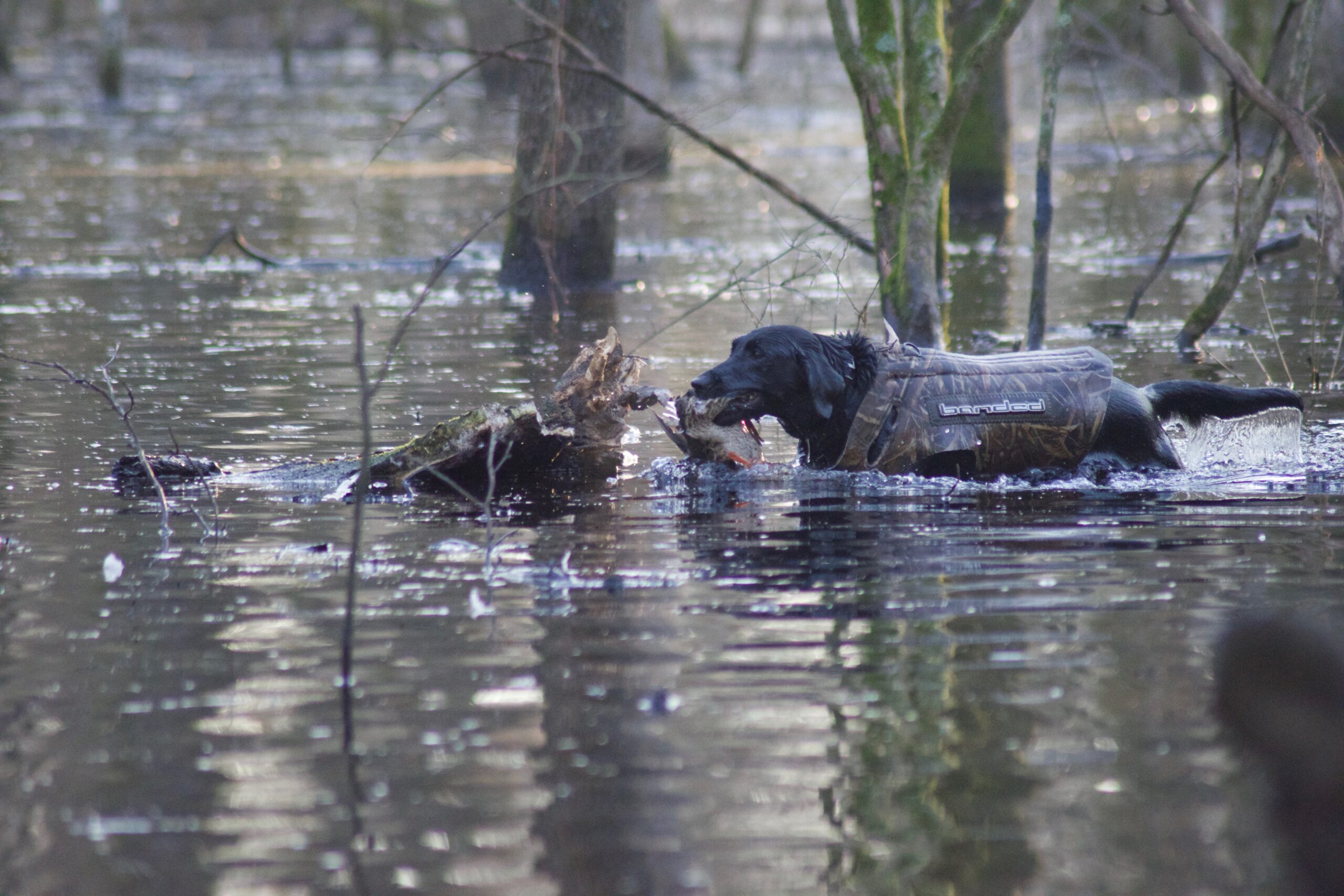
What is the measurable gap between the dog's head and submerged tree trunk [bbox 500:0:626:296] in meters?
4.96

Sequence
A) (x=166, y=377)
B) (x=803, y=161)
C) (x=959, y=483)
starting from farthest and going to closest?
(x=803, y=161)
(x=166, y=377)
(x=959, y=483)

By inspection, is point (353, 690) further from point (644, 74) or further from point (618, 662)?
point (644, 74)

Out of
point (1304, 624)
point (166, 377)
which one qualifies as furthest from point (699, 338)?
point (1304, 624)

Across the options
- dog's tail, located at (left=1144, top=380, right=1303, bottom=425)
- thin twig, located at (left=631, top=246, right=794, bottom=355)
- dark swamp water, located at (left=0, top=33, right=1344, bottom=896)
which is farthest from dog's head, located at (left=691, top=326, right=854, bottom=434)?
dog's tail, located at (left=1144, top=380, right=1303, bottom=425)

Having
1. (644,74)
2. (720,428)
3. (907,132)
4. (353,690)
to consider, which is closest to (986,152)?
(644,74)

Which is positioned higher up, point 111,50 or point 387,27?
point 387,27

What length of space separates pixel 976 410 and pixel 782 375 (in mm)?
1008

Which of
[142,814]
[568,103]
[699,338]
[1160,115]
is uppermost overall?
[1160,115]

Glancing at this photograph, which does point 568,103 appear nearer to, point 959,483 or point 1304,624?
point 959,483

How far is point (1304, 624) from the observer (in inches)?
83.0

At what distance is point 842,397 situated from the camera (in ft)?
26.1

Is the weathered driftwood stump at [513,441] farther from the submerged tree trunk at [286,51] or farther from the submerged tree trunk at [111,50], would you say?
the submerged tree trunk at [286,51]

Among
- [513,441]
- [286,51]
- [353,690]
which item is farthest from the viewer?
[286,51]

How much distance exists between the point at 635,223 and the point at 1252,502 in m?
15.0
